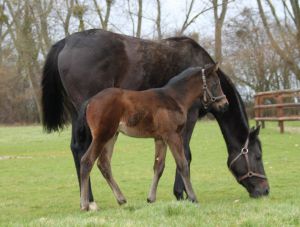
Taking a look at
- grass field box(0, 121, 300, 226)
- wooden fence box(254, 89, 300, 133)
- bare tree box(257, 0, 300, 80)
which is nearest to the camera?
grass field box(0, 121, 300, 226)

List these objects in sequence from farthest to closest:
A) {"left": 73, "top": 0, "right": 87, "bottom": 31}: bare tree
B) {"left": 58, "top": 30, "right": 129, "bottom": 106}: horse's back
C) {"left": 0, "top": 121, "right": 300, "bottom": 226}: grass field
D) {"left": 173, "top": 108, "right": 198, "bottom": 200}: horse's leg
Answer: {"left": 73, "top": 0, "right": 87, "bottom": 31}: bare tree
{"left": 173, "top": 108, "right": 198, "bottom": 200}: horse's leg
{"left": 58, "top": 30, "right": 129, "bottom": 106}: horse's back
{"left": 0, "top": 121, "right": 300, "bottom": 226}: grass field

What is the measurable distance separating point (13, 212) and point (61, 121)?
1.54 metres

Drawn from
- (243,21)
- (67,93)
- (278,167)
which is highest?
(243,21)

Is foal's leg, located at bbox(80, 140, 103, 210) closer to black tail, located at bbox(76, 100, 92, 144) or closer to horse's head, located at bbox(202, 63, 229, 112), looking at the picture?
black tail, located at bbox(76, 100, 92, 144)

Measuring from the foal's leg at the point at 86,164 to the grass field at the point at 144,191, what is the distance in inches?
8.3

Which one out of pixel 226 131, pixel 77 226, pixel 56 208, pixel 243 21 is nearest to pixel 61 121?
pixel 56 208

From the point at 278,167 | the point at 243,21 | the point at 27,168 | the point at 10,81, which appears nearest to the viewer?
the point at 278,167

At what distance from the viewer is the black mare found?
7.02 metres

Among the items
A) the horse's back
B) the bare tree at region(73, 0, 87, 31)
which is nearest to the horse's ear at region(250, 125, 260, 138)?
the horse's back

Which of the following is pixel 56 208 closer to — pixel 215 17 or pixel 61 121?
pixel 61 121

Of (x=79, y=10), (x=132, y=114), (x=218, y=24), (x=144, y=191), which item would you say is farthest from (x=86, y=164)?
(x=218, y=24)

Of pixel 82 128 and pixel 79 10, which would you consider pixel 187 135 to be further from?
pixel 79 10

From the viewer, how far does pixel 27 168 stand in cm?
1316

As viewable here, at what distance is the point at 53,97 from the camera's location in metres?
7.55
